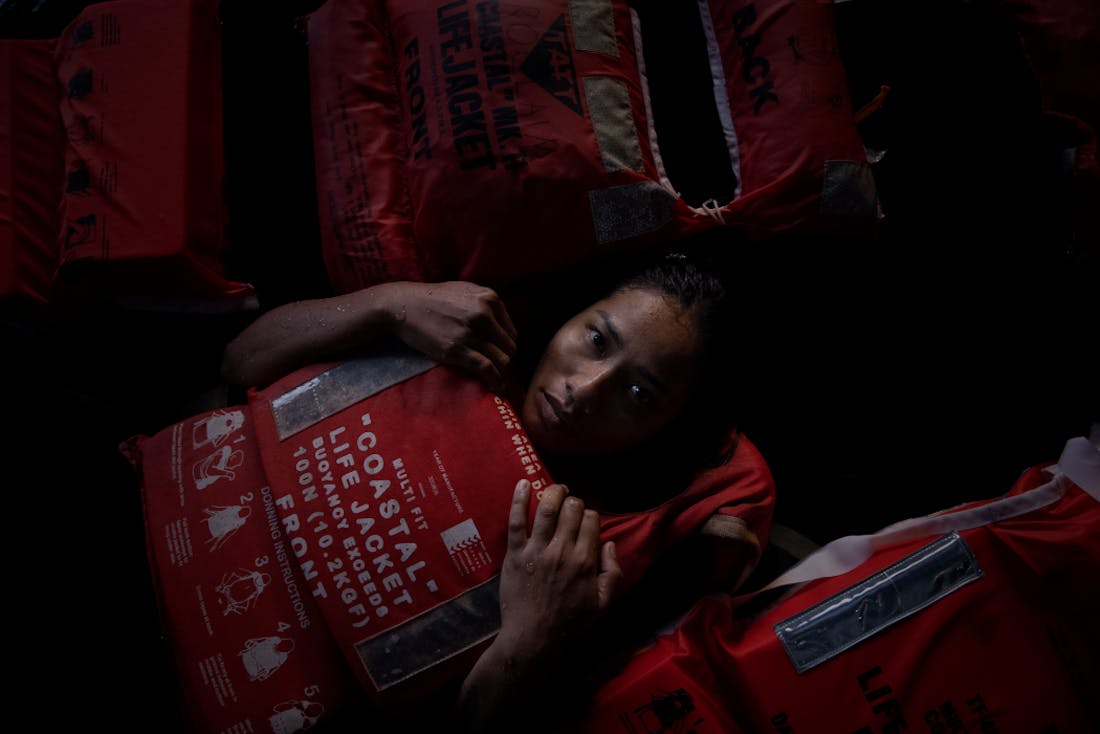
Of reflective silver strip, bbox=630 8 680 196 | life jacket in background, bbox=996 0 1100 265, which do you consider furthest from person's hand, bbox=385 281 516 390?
life jacket in background, bbox=996 0 1100 265

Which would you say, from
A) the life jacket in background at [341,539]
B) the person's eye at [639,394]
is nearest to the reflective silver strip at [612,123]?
the person's eye at [639,394]

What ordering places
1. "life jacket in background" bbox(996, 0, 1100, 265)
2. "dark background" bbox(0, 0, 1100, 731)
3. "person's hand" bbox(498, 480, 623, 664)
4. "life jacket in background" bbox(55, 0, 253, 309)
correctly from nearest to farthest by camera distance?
"person's hand" bbox(498, 480, 623, 664)
"life jacket in background" bbox(55, 0, 253, 309)
"life jacket in background" bbox(996, 0, 1100, 265)
"dark background" bbox(0, 0, 1100, 731)

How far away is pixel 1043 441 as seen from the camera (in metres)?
1.77

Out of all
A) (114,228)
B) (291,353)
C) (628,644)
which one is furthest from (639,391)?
(114,228)

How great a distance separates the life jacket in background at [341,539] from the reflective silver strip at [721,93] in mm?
741

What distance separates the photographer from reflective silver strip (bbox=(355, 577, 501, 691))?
3.87 ft

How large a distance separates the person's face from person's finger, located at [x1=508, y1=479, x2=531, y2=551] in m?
0.14

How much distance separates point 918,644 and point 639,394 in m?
0.72

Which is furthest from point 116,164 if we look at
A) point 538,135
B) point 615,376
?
point 615,376

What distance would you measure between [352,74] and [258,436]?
2.58ft

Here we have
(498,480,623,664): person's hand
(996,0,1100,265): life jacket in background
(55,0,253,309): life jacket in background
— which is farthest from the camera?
(996,0,1100,265): life jacket in background

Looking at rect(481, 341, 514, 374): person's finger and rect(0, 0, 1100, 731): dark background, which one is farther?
rect(0, 0, 1100, 731): dark background

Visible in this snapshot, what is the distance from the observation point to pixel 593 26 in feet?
4.37

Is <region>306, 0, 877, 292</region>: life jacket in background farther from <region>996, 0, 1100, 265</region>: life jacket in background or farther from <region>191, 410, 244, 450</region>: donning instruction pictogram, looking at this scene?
<region>996, 0, 1100, 265</region>: life jacket in background
